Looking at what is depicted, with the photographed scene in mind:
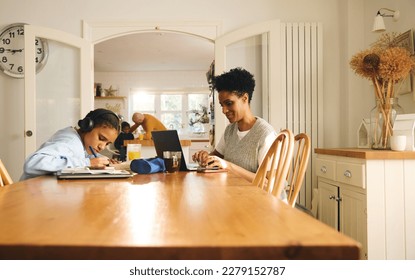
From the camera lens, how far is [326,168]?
2.87 m

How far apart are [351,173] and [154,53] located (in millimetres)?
5660

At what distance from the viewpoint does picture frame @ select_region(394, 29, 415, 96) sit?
278cm

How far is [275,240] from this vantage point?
0.52 meters

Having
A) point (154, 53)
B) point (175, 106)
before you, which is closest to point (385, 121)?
point (154, 53)

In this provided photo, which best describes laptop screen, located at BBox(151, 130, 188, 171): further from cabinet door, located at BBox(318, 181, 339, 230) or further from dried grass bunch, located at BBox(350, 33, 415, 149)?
dried grass bunch, located at BBox(350, 33, 415, 149)

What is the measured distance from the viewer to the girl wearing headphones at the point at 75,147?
64.1 inches

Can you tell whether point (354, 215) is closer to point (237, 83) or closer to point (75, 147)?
point (237, 83)

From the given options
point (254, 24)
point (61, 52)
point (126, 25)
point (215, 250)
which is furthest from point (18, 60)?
point (215, 250)

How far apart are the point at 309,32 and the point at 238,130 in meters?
2.03

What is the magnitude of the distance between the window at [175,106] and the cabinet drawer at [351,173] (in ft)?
22.0

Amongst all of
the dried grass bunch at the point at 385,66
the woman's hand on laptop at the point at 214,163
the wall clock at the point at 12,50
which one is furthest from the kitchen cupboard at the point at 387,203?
the wall clock at the point at 12,50

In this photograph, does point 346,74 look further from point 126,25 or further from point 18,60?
point 18,60

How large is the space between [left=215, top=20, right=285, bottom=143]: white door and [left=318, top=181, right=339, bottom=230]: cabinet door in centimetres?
98

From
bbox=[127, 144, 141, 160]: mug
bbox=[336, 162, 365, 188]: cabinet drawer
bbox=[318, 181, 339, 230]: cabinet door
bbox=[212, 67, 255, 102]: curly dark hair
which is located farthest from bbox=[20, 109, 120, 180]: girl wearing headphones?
bbox=[318, 181, 339, 230]: cabinet door
